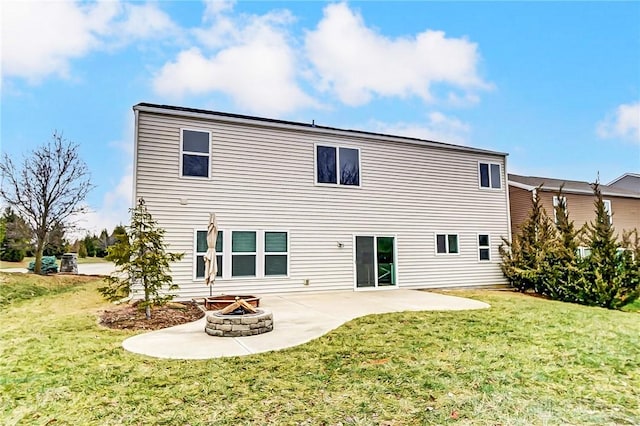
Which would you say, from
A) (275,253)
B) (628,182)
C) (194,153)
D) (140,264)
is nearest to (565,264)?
(275,253)

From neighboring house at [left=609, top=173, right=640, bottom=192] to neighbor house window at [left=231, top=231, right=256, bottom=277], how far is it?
29196 mm

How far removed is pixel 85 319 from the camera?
7.57 meters

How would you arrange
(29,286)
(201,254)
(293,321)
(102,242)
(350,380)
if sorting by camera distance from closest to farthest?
(350,380) → (293,321) → (201,254) → (29,286) → (102,242)

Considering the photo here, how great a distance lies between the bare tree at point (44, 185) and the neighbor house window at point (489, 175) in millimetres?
16888

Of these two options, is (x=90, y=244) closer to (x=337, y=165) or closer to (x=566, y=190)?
(x=337, y=165)

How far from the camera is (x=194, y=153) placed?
10477mm

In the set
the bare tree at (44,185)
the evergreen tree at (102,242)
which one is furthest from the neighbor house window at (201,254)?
the evergreen tree at (102,242)

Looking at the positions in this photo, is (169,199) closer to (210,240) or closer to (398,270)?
(210,240)

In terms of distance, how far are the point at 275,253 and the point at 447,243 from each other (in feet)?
21.2

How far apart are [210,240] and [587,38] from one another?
16.7 metres

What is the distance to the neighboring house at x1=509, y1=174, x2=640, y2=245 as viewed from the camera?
666 inches

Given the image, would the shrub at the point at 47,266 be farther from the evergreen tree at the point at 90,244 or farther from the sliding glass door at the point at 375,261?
the evergreen tree at the point at 90,244

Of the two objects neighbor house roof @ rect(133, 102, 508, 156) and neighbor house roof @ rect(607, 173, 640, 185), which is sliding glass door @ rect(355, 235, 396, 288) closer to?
neighbor house roof @ rect(133, 102, 508, 156)

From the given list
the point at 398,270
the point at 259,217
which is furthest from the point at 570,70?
the point at 259,217
